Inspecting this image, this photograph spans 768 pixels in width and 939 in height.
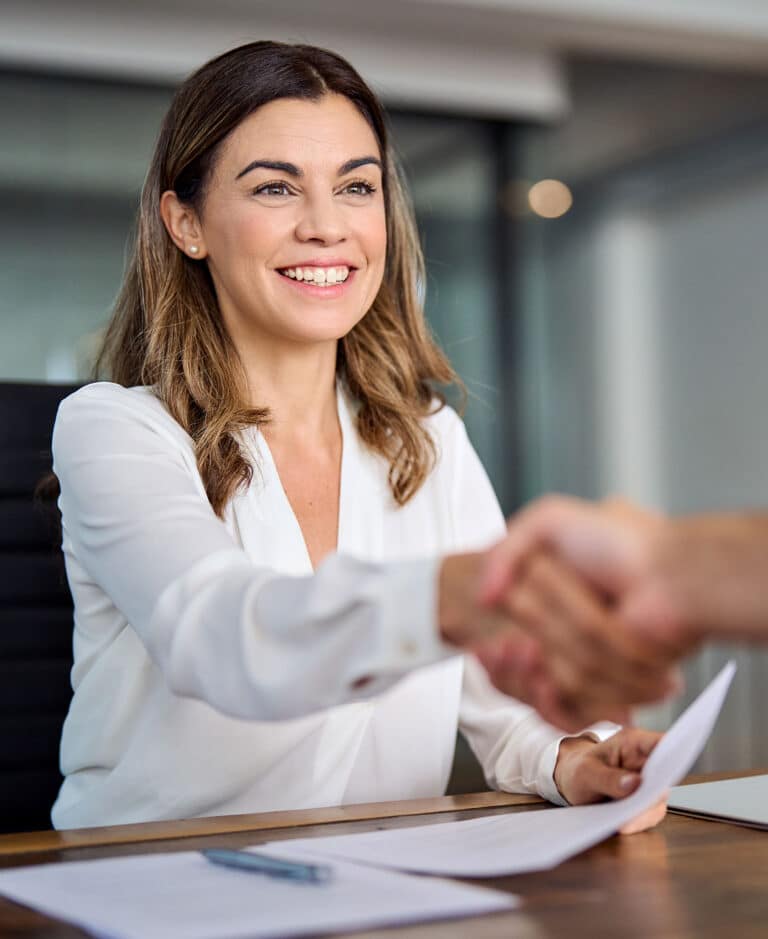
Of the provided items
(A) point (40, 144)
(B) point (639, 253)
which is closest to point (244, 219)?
(A) point (40, 144)

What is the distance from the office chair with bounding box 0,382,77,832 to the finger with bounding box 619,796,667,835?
0.80m

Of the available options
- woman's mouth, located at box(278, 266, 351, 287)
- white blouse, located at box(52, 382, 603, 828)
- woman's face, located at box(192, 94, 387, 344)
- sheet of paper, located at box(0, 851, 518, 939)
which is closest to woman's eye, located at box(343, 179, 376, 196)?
woman's face, located at box(192, 94, 387, 344)

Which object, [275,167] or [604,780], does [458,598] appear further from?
[275,167]

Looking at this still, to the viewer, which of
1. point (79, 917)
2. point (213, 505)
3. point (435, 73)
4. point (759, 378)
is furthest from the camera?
point (759, 378)

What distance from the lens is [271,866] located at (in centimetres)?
92

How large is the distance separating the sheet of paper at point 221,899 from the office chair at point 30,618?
66cm

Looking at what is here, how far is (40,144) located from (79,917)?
4.00m

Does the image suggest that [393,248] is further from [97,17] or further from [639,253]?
[639,253]

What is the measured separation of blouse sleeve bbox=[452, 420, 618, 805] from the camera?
1.39 metres

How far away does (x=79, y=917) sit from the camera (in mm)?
827

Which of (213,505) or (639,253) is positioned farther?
(639,253)

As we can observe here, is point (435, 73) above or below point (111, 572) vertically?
above

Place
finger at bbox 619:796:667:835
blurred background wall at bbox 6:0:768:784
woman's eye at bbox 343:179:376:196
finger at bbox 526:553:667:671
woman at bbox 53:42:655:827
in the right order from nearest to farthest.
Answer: finger at bbox 526:553:667:671, finger at bbox 619:796:667:835, woman at bbox 53:42:655:827, woman's eye at bbox 343:179:376:196, blurred background wall at bbox 6:0:768:784

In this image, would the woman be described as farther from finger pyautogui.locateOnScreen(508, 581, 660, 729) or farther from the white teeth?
finger pyautogui.locateOnScreen(508, 581, 660, 729)
